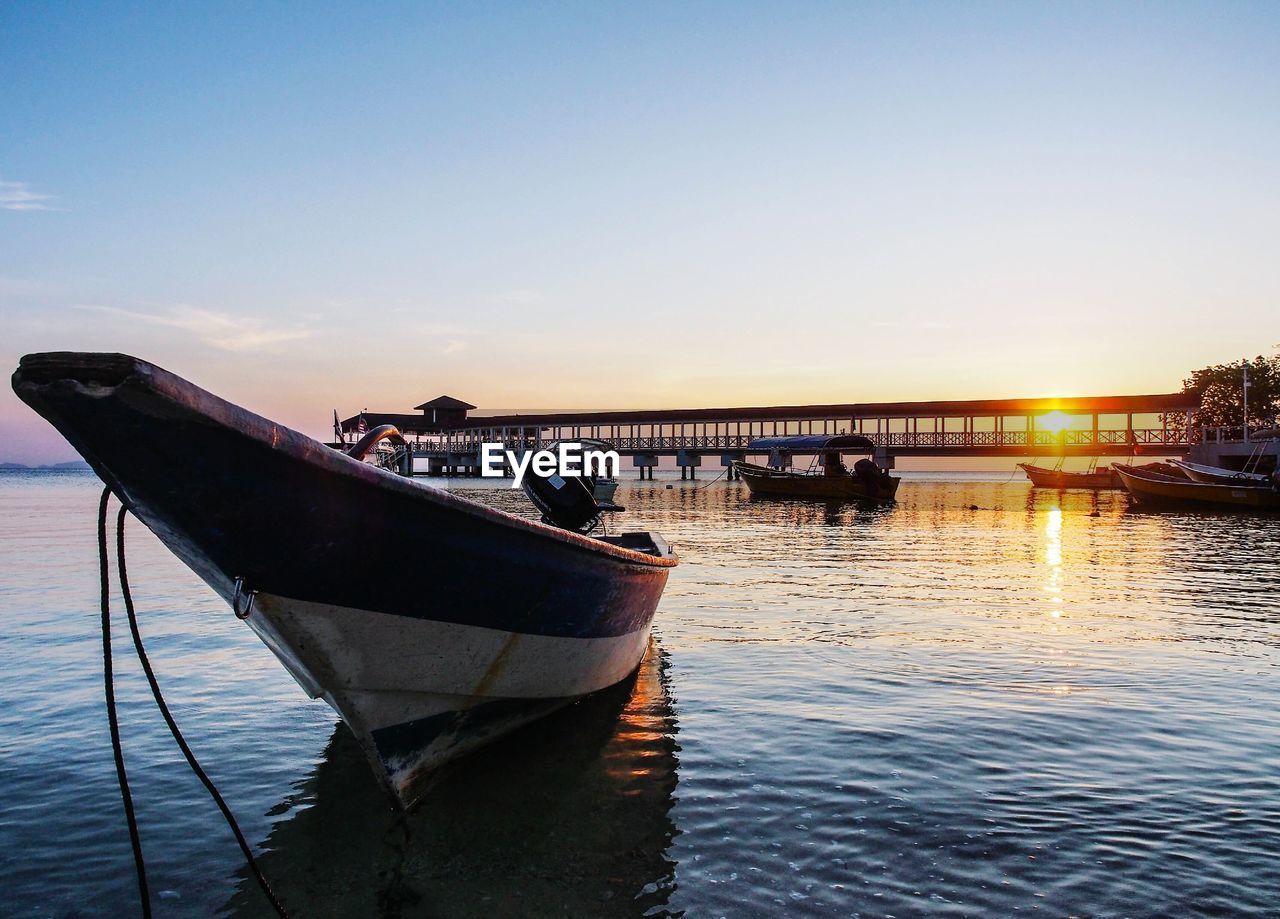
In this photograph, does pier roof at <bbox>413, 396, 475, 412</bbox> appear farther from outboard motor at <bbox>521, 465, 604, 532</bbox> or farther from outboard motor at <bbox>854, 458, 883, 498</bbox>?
outboard motor at <bbox>521, 465, 604, 532</bbox>

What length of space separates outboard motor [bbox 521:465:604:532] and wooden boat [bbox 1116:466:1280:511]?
111 ft

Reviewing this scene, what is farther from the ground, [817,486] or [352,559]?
[352,559]

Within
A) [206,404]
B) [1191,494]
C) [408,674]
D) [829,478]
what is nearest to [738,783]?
[408,674]

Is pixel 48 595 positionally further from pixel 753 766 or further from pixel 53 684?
pixel 753 766

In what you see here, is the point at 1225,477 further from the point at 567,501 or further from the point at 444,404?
the point at 444,404

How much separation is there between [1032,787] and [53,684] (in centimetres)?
722

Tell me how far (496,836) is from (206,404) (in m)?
2.40

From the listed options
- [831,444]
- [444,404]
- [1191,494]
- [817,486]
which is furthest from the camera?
[444,404]

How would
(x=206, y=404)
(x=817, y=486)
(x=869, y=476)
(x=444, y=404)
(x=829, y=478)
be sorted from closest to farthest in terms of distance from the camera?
(x=206, y=404) → (x=869, y=476) → (x=829, y=478) → (x=817, y=486) → (x=444, y=404)

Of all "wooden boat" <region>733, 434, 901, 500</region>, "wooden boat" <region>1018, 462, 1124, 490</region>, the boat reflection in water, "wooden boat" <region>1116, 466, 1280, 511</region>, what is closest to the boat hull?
"wooden boat" <region>733, 434, 901, 500</region>

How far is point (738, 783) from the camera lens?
16.1 feet

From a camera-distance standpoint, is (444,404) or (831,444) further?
(444,404)

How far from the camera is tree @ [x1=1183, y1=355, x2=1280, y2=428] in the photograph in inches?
2542

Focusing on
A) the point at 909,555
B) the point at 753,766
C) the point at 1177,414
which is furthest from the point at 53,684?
the point at 1177,414
